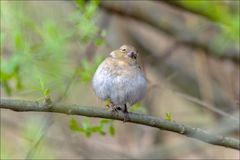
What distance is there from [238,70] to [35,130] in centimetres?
269

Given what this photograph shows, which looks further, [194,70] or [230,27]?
[194,70]

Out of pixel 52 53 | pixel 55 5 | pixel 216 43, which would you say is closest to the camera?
pixel 52 53

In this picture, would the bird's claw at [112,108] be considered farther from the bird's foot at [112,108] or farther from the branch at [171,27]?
the branch at [171,27]

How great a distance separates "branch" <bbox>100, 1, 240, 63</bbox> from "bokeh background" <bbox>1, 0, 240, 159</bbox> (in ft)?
0.03

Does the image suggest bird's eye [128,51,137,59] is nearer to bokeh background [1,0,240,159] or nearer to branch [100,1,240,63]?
bokeh background [1,0,240,159]

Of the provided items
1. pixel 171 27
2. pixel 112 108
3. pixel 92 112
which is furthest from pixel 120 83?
pixel 171 27

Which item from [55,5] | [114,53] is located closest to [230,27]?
[114,53]

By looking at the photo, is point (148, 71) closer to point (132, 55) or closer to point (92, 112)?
point (132, 55)

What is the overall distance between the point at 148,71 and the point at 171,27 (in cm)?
89

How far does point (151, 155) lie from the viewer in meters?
→ 5.73

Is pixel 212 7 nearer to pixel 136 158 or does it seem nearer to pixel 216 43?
pixel 216 43

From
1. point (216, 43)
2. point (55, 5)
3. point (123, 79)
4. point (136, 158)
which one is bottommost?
point (136, 158)

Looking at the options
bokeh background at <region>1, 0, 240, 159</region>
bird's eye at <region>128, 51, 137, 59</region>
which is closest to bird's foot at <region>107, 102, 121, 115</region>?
bird's eye at <region>128, 51, 137, 59</region>

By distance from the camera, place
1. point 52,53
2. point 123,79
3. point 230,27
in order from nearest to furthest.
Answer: point 123,79 → point 52,53 → point 230,27
